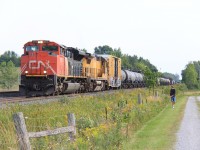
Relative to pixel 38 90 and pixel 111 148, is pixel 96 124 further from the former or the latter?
pixel 38 90

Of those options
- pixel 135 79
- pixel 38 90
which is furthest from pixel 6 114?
pixel 135 79

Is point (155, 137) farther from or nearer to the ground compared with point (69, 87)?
nearer to the ground

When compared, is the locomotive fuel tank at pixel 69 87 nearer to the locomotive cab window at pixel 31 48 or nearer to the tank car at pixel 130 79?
the locomotive cab window at pixel 31 48

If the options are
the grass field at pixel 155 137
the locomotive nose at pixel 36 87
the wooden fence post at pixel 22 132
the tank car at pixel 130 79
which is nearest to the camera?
the wooden fence post at pixel 22 132

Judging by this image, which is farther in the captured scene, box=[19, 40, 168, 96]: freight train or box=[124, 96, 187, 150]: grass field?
box=[19, 40, 168, 96]: freight train

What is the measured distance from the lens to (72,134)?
11.7 m

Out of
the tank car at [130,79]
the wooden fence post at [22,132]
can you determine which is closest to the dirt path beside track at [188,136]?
the wooden fence post at [22,132]

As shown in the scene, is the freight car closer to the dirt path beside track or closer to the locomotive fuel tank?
the locomotive fuel tank

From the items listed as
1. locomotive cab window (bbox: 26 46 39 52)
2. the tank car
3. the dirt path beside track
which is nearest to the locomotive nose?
locomotive cab window (bbox: 26 46 39 52)

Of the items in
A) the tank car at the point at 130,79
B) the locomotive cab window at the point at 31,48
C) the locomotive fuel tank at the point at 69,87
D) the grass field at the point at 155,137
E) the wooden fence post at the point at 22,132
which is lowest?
the grass field at the point at 155,137

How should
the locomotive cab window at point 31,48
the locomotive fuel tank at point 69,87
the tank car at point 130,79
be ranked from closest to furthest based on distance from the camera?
1. the locomotive cab window at point 31,48
2. the locomotive fuel tank at point 69,87
3. the tank car at point 130,79

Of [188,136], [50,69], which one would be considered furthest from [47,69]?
[188,136]

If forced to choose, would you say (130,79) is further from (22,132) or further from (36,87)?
(22,132)

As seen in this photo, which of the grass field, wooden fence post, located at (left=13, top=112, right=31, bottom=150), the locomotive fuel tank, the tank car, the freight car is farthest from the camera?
the tank car
